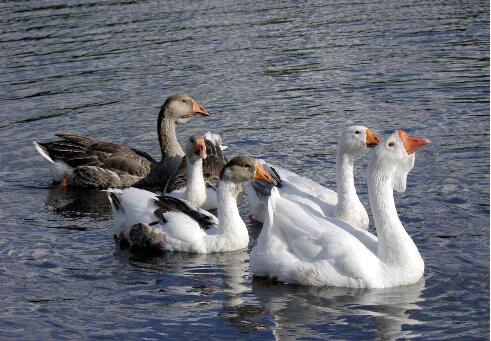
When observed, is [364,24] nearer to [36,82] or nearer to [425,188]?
[36,82]

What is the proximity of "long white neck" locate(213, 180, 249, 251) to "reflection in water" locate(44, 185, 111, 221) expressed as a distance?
8.37 ft

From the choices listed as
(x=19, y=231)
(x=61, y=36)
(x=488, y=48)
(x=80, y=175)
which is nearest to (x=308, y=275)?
(x=19, y=231)

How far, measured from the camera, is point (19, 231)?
46.3 feet

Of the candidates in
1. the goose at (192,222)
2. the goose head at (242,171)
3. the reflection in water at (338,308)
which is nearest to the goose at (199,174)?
the goose at (192,222)

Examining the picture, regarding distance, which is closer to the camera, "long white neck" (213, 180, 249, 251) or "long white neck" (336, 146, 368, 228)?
"long white neck" (213, 180, 249, 251)

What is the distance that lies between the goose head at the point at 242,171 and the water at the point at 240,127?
3.49 ft

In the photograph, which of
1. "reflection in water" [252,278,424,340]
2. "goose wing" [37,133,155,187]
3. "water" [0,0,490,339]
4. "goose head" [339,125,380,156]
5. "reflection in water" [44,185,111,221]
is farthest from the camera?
"goose wing" [37,133,155,187]

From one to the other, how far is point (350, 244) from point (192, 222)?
266cm

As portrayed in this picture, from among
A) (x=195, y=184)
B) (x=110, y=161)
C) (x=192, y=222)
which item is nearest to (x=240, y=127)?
(x=110, y=161)

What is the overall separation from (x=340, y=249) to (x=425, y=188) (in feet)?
12.2

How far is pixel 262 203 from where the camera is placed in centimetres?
1427

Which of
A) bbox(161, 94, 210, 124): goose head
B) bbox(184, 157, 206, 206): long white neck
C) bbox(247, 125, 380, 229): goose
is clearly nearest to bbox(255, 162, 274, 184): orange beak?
bbox(247, 125, 380, 229): goose

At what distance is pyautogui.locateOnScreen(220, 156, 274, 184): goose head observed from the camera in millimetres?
13250

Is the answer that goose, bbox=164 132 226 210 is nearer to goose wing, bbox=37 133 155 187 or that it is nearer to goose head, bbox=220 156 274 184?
goose wing, bbox=37 133 155 187
